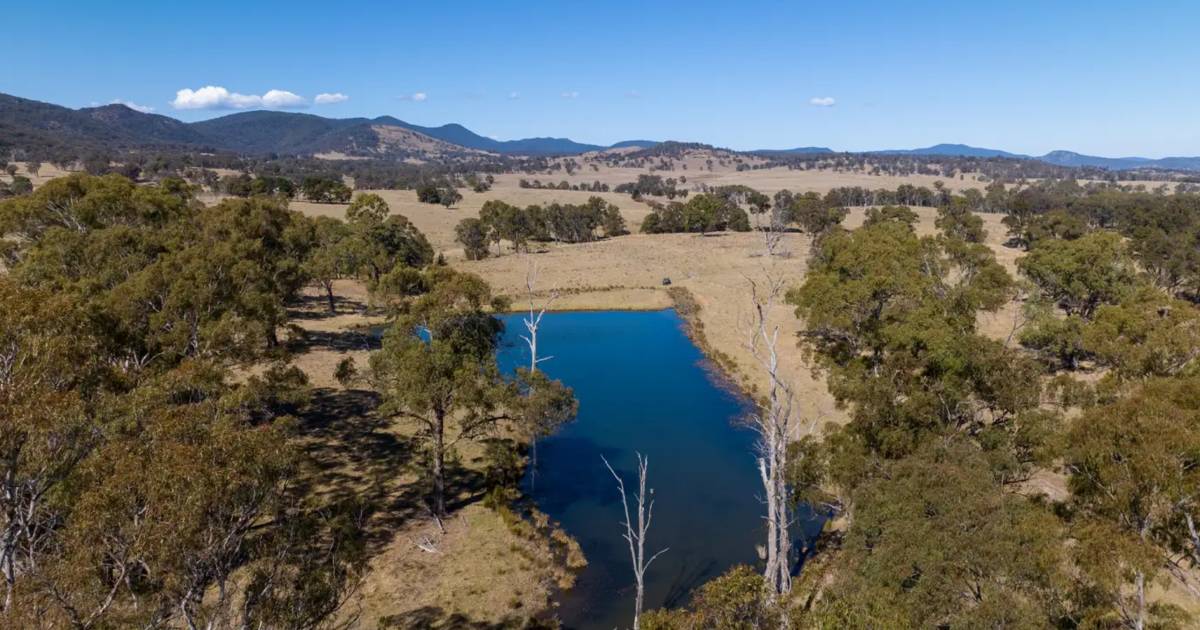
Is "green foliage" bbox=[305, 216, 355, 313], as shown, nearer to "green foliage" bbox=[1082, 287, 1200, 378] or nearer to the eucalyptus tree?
the eucalyptus tree

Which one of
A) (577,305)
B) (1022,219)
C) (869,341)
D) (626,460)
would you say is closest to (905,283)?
(869,341)

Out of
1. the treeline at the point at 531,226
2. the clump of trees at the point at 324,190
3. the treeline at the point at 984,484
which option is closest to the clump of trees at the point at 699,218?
the treeline at the point at 531,226

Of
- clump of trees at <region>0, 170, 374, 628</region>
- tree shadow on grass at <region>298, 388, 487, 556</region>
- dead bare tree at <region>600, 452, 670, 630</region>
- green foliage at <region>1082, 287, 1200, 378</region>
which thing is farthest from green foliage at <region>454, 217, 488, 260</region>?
green foliage at <region>1082, 287, 1200, 378</region>

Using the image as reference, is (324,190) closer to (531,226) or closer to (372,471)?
(531,226)

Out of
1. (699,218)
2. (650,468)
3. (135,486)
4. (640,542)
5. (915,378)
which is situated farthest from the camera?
(699,218)

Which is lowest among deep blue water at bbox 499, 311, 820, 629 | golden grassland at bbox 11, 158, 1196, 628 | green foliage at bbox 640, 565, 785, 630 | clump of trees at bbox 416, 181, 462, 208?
deep blue water at bbox 499, 311, 820, 629

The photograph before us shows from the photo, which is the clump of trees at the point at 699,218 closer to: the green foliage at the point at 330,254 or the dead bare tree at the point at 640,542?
the green foliage at the point at 330,254

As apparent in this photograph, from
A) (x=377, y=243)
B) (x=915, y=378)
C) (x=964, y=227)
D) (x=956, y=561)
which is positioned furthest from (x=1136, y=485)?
(x=964, y=227)

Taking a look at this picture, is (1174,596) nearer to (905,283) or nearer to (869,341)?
(869,341)
